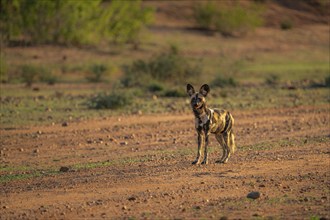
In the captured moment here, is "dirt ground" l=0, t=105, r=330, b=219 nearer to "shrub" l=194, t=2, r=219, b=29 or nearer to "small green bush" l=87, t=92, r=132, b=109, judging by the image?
"small green bush" l=87, t=92, r=132, b=109

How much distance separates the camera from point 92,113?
21.2 meters

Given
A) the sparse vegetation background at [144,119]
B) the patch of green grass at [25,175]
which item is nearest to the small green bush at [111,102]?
the sparse vegetation background at [144,119]

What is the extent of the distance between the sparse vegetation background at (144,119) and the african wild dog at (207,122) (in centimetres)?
33

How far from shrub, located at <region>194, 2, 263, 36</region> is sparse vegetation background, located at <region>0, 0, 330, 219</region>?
241 millimetres

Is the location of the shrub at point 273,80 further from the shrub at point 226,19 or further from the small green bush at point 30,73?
the shrub at point 226,19

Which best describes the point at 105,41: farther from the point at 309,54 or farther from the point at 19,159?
the point at 19,159

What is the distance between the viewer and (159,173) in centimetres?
1138

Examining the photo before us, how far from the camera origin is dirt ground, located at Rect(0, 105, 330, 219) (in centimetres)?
915

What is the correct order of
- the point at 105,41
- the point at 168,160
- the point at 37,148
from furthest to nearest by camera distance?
the point at 105,41 < the point at 37,148 < the point at 168,160

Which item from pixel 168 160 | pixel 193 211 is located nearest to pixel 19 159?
pixel 168 160

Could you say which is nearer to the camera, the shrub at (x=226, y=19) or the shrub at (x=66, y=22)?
the shrub at (x=66, y=22)

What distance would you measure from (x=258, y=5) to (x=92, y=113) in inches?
1712

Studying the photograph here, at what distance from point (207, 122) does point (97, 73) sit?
22.3 m

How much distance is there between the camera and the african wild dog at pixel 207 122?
11.6 m
